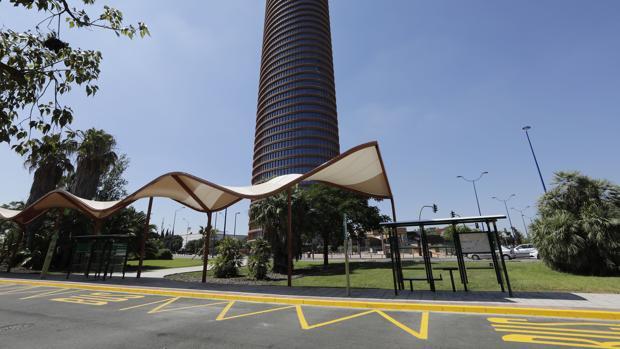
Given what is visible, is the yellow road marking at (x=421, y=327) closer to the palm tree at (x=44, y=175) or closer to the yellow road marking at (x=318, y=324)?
the yellow road marking at (x=318, y=324)

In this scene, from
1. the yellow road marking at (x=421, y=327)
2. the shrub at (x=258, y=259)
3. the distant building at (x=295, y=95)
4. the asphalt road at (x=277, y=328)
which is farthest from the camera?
the distant building at (x=295, y=95)

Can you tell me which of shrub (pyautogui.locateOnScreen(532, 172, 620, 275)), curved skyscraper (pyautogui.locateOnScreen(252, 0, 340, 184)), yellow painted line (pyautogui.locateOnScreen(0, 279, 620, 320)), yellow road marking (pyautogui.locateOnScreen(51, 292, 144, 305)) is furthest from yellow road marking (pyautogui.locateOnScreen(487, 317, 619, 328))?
curved skyscraper (pyautogui.locateOnScreen(252, 0, 340, 184))

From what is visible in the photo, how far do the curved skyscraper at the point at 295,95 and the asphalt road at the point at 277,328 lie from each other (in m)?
88.9

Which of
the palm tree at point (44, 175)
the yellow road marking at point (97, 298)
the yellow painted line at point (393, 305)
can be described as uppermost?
the palm tree at point (44, 175)

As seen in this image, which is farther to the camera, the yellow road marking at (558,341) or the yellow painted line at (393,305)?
the yellow painted line at (393,305)

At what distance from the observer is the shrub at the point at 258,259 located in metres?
16.6

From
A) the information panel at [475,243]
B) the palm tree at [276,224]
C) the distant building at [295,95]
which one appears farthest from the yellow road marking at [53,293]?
the distant building at [295,95]

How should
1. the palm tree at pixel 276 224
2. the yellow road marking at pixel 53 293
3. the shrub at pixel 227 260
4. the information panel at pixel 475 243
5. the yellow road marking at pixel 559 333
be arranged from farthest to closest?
the palm tree at pixel 276 224
the shrub at pixel 227 260
the yellow road marking at pixel 53 293
the information panel at pixel 475 243
the yellow road marking at pixel 559 333

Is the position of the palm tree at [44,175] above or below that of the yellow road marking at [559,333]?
above

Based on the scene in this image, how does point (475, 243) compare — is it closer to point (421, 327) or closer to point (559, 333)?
point (559, 333)

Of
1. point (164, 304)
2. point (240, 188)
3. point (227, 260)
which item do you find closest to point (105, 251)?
point (227, 260)

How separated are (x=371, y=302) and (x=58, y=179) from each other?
37155mm

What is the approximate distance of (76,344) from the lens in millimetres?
5172

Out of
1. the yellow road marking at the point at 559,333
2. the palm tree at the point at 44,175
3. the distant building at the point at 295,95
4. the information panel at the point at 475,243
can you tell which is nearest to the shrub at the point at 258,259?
the information panel at the point at 475,243
